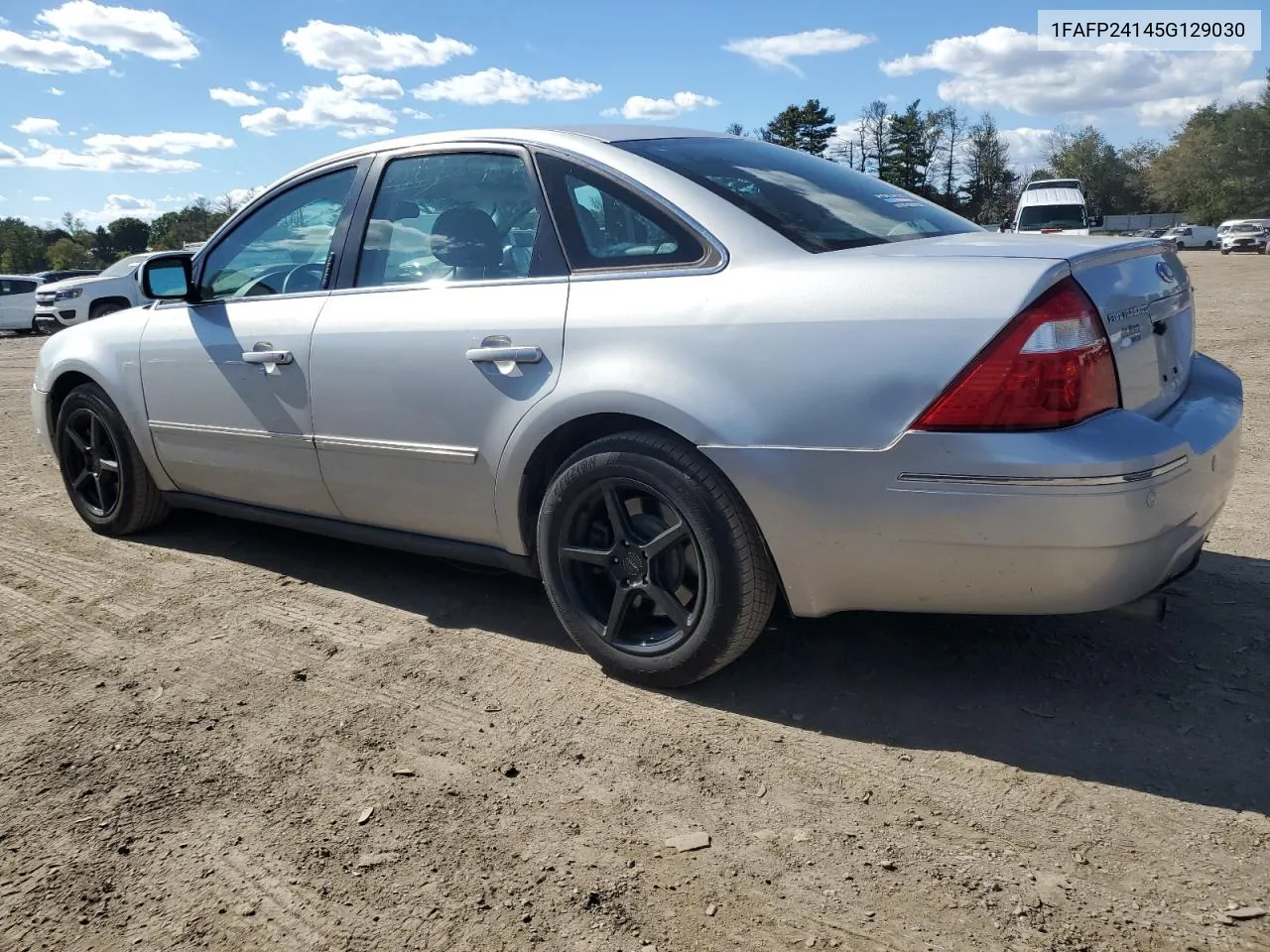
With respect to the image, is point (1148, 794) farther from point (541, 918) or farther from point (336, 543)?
point (336, 543)

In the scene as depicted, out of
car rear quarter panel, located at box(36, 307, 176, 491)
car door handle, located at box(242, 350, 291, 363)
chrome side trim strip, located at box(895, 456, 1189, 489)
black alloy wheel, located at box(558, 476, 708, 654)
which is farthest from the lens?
car rear quarter panel, located at box(36, 307, 176, 491)

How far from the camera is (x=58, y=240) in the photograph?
88.8 m

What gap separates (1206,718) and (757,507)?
1.31 metres

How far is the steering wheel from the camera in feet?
12.5

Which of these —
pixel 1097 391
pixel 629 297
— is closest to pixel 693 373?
pixel 629 297

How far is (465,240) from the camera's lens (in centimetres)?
343

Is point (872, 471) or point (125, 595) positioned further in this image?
point (125, 595)

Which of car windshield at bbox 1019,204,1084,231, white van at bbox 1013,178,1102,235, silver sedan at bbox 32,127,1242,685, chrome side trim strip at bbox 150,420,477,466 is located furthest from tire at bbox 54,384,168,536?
car windshield at bbox 1019,204,1084,231

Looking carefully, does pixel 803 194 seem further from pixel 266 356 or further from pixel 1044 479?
pixel 266 356

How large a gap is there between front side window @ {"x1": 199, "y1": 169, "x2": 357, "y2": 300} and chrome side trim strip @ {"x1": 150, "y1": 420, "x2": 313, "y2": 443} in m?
0.54

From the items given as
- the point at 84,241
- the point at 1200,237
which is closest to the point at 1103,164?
the point at 1200,237

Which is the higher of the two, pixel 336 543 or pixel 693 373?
pixel 693 373

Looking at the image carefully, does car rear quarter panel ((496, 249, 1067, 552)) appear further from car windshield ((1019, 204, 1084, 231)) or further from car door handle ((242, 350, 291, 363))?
car windshield ((1019, 204, 1084, 231))

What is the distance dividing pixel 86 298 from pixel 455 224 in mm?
18051
